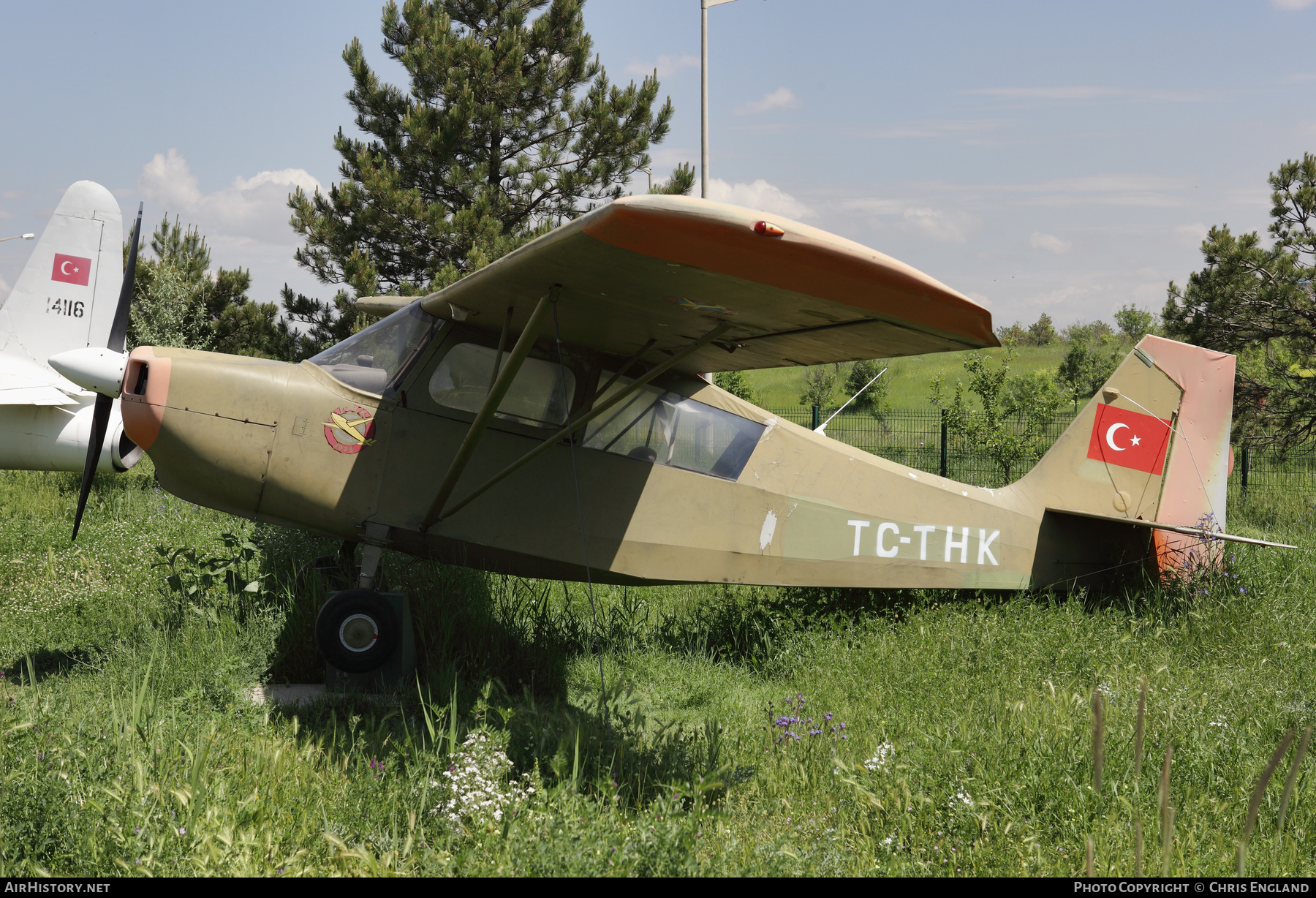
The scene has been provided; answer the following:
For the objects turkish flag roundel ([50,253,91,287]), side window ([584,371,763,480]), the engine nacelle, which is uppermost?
turkish flag roundel ([50,253,91,287])

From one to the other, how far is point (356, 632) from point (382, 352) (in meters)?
1.78

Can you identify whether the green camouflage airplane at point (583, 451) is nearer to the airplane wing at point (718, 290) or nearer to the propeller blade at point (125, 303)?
the airplane wing at point (718, 290)

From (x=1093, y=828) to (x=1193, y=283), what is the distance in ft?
42.4

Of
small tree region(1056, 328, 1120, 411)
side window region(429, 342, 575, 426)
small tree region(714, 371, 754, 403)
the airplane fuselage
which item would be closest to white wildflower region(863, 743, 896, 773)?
the airplane fuselage

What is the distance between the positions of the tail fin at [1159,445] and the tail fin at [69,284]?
35.4ft

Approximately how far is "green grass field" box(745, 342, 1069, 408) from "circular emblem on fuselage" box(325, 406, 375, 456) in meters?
28.7

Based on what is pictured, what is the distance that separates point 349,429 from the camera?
16.5ft

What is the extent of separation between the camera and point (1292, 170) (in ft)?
40.6

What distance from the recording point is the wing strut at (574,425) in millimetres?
4297

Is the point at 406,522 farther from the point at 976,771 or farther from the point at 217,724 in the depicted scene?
the point at 976,771

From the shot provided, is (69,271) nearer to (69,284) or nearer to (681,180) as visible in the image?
(69,284)

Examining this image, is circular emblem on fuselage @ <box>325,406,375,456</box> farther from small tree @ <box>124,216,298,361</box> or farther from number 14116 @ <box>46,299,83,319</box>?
small tree @ <box>124,216,298,361</box>

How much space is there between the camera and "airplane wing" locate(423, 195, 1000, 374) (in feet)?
10.2
